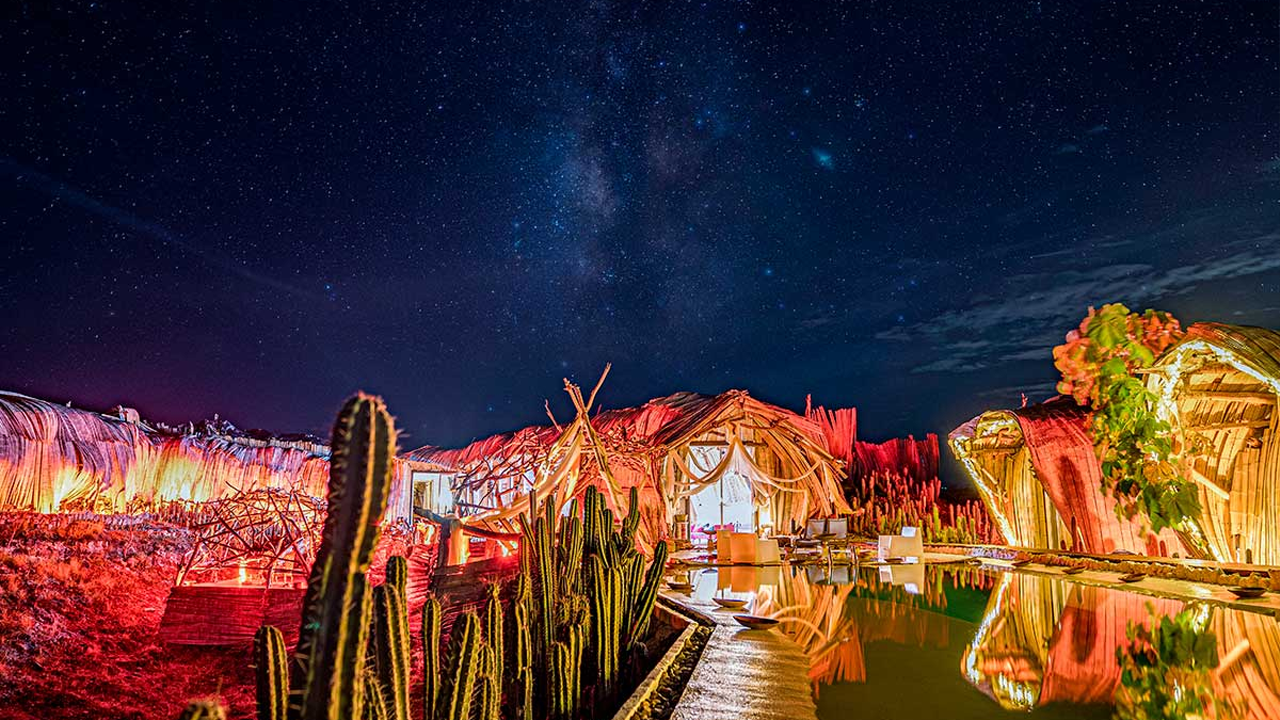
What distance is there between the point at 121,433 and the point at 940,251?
21768 mm

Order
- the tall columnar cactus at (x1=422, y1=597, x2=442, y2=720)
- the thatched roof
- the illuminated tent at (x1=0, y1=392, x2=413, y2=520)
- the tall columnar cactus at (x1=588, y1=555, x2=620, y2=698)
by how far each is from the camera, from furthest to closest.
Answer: the illuminated tent at (x1=0, y1=392, x2=413, y2=520)
the thatched roof
the tall columnar cactus at (x1=588, y1=555, x2=620, y2=698)
the tall columnar cactus at (x1=422, y1=597, x2=442, y2=720)

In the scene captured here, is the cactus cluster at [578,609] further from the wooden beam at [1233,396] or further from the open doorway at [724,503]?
the open doorway at [724,503]

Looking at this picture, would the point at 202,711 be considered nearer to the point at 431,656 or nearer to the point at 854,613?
the point at 431,656

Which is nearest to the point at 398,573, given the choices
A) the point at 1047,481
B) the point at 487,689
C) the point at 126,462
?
the point at 487,689

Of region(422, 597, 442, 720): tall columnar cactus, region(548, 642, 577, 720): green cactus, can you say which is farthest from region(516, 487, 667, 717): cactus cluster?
region(422, 597, 442, 720): tall columnar cactus

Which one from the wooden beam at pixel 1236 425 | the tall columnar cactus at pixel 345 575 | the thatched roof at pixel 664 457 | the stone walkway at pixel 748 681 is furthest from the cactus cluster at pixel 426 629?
the wooden beam at pixel 1236 425

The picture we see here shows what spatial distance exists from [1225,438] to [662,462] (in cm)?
918

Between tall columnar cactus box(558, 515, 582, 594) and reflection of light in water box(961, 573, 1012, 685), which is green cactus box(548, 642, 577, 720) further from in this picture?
reflection of light in water box(961, 573, 1012, 685)

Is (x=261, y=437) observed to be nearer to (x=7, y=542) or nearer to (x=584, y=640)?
(x=7, y=542)

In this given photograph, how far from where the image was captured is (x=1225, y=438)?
7.87m

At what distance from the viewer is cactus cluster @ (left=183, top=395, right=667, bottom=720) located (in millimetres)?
1507

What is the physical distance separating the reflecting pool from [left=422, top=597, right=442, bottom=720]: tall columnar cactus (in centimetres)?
206

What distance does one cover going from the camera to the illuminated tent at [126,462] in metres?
12.4

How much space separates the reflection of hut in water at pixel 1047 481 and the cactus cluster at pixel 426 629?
7597 mm
